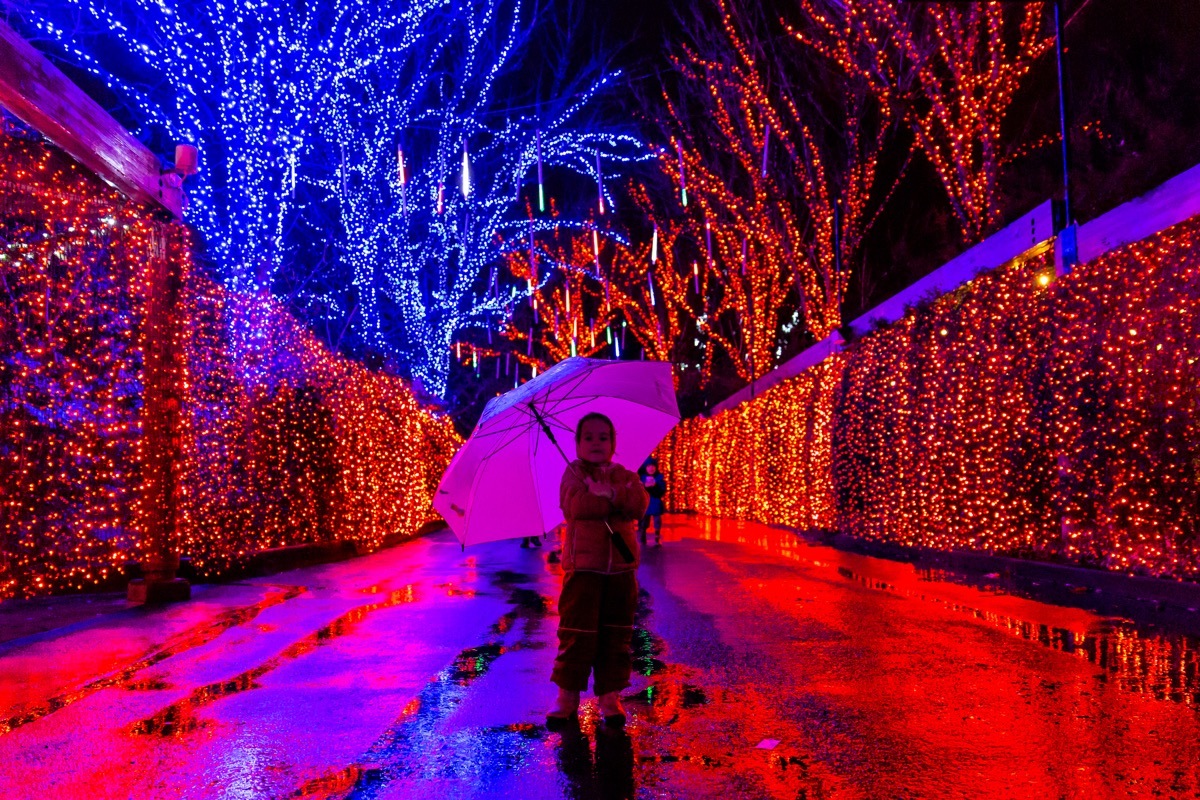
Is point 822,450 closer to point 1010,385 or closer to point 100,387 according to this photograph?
point 1010,385

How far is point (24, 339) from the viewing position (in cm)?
991

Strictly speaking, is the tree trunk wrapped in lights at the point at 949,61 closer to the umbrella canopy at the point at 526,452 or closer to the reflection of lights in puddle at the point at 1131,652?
the reflection of lights in puddle at the point at 1131,652

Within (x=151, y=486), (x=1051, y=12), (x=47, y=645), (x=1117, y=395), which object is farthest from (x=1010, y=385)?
(x=47, y=645)

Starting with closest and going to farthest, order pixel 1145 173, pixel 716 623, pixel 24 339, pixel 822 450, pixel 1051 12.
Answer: pixel 716 623 < pixel 24 339 < pixel 1145 173 < pixel 1051 12 < pixel 822 450

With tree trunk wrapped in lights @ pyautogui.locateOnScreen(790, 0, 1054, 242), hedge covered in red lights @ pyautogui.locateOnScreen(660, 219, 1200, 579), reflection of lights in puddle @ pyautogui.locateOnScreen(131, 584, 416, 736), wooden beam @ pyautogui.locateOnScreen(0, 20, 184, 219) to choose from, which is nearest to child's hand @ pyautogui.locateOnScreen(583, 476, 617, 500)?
reflection of lights in puddle @ pyautogui.locateOnScreen(131, 584, 416, 736)

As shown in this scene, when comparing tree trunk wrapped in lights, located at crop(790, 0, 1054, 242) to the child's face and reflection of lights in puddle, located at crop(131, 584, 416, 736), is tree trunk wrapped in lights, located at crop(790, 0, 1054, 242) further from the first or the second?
the child's face

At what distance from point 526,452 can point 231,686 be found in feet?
7.52

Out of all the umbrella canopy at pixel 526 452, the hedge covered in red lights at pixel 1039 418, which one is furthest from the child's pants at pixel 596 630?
the hedge covered in red lights at pixel 1039 418

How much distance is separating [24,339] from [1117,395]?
415 inches

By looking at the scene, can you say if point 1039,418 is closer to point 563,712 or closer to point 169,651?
point 563,712

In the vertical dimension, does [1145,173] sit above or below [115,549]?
above

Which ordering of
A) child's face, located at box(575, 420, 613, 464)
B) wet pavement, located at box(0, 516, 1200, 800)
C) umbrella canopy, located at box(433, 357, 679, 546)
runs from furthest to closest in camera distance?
umbrella canopy, located at box(433, 357, 679, 546) → child's face, located at box(575, 420, 613, 464) → wet pavement, located at box(0, 516, 1200, 800)

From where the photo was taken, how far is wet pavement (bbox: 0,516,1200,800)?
4.51 meters

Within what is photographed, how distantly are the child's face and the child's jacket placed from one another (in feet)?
0.20
